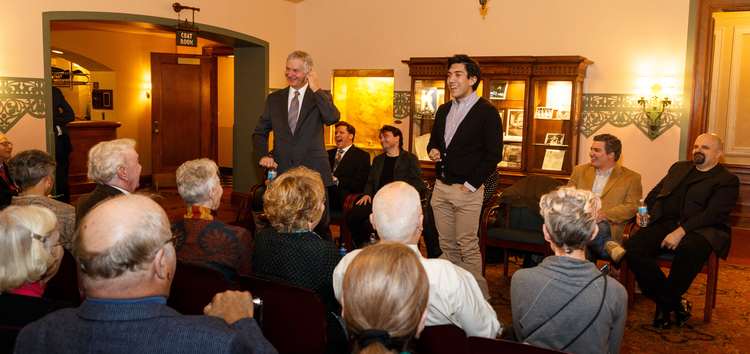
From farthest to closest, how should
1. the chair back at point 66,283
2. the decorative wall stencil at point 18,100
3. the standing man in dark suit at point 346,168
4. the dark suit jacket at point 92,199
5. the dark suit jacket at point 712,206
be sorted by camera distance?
the standing man in dark suit at point 346,168 < the decorative wall stencil at point 18,100 < the dark suit jacket at point 712,206 < the dark suit jacket at point 92,199 < the chair back at point 66,283

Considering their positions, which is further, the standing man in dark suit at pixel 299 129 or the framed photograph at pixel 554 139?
the framed photograph at pixel 554 139

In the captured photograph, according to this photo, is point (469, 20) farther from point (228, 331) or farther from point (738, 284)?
point (228, 331)

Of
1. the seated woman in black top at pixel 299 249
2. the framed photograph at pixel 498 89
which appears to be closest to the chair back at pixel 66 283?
the seated woman in black top at pixel 299 249

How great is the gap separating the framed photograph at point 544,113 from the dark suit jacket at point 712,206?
2.50 metres

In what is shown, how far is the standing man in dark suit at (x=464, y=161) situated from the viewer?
12.4 feet

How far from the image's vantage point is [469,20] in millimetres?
7055

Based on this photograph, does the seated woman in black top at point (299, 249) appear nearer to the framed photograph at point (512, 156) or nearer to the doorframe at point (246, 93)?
the framed photograph at point (512, 156)

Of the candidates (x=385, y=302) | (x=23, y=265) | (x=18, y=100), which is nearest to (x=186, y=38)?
(x=18, y=100)

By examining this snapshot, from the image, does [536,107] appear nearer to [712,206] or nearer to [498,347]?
[712,206]

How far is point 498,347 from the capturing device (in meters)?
1.57

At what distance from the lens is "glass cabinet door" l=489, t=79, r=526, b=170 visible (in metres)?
6.60

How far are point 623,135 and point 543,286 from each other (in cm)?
508

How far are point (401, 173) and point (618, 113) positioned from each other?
2.89m

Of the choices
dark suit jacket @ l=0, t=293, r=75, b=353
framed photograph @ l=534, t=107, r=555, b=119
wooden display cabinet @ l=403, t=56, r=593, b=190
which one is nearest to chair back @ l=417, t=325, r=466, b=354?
dark suit jacket @ l=0, t=293, r=75, b=353
